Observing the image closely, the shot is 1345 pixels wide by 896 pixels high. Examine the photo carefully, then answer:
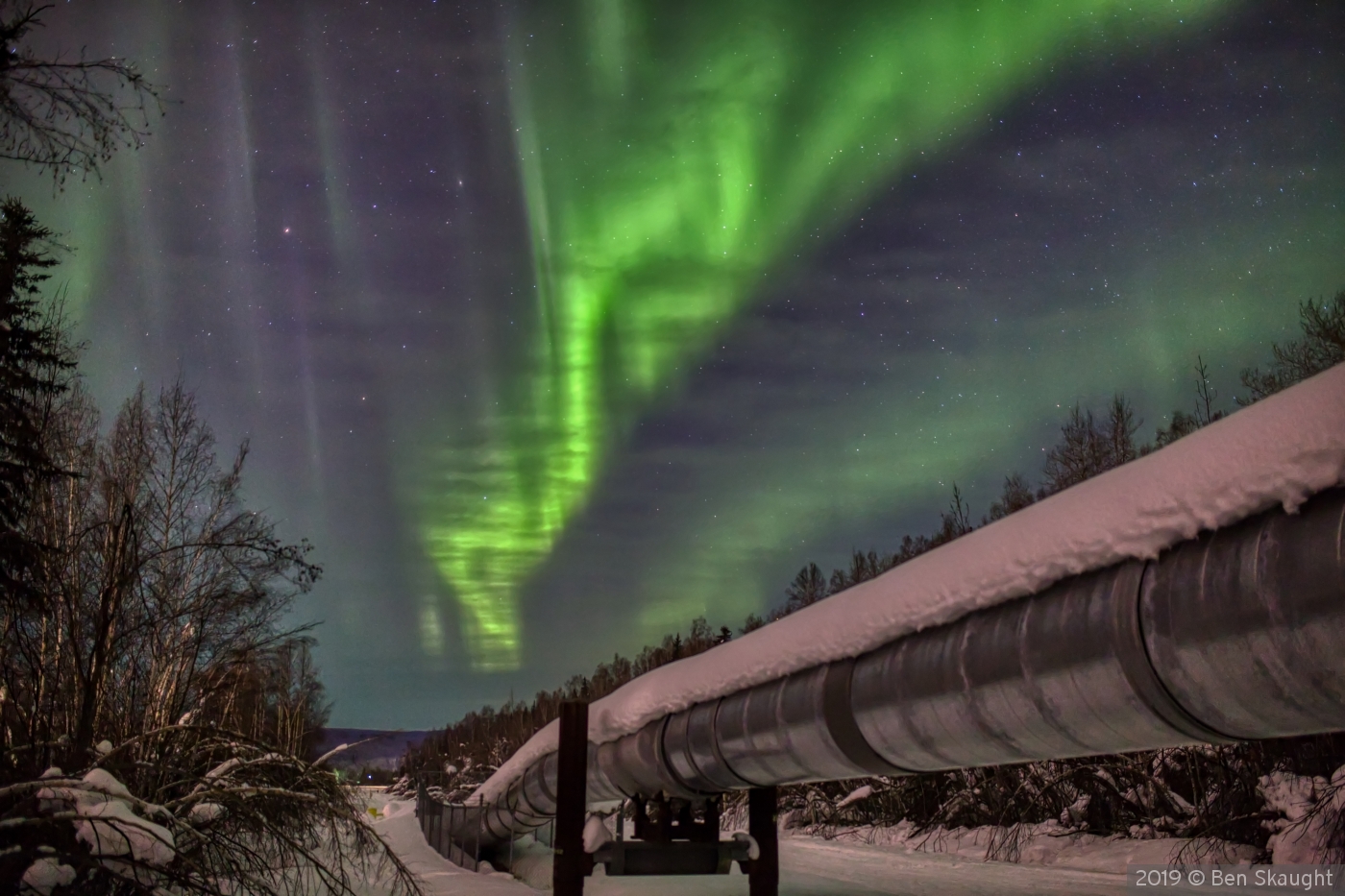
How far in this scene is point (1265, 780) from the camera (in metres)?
13.4

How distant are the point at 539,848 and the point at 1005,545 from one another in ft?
59.5

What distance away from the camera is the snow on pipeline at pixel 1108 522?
2707 mm

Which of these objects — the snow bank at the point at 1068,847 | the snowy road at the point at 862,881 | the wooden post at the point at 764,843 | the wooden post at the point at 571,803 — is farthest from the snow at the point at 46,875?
the snow bank at the point at 1068,847

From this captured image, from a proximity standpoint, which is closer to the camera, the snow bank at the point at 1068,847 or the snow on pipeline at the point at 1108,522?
the snow on pipeline at the point at 1108,522

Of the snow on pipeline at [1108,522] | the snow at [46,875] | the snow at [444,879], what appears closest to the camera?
the snow on pipeline at [1108,522]

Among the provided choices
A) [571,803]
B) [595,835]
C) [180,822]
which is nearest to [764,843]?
[595,835]

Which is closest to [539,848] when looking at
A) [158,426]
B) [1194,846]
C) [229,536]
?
[229,536]

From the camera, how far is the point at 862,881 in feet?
43.7

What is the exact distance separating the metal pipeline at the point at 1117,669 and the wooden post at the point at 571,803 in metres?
3.17

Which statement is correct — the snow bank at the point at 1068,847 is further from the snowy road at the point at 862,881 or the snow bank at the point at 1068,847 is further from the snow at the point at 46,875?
the snow at the point at 46,875

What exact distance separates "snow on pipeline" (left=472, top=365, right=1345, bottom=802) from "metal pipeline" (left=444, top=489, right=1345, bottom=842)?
73 mm

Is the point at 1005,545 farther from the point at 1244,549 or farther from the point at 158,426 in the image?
the point at 158,426

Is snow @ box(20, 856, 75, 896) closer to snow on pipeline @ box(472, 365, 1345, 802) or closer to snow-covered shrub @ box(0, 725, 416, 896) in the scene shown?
snow-covered shrub @ box(0, 725, 416, 896)

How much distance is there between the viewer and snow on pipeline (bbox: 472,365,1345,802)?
8.88 feet
